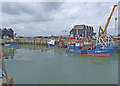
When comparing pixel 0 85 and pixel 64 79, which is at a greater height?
pixel 0 85

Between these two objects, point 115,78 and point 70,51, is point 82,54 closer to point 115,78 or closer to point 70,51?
point 70,51

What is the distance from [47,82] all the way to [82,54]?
54.5ft

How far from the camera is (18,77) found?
10578mm

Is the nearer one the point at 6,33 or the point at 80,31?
the point at 80,31

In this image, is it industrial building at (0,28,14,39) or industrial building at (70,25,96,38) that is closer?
industrial building at (70,25,96,38)

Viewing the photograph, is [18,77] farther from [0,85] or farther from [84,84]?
[84,84]

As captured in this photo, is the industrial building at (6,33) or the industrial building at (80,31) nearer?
the industrial building at (80,31)

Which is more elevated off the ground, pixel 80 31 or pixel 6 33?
pixel 6 33

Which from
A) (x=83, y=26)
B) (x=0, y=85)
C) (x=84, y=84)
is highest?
(x=83, y=26)

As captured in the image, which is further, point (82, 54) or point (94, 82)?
point (82, 54)

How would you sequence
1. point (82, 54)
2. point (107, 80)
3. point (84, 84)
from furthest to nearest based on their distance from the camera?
point (82, 54) → point (107, 80) → point (84, 84)

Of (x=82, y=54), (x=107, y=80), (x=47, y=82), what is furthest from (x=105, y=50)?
(x=47, y=82)

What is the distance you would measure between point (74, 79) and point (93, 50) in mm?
13800

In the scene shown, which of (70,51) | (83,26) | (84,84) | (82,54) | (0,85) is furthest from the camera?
(83,26)
